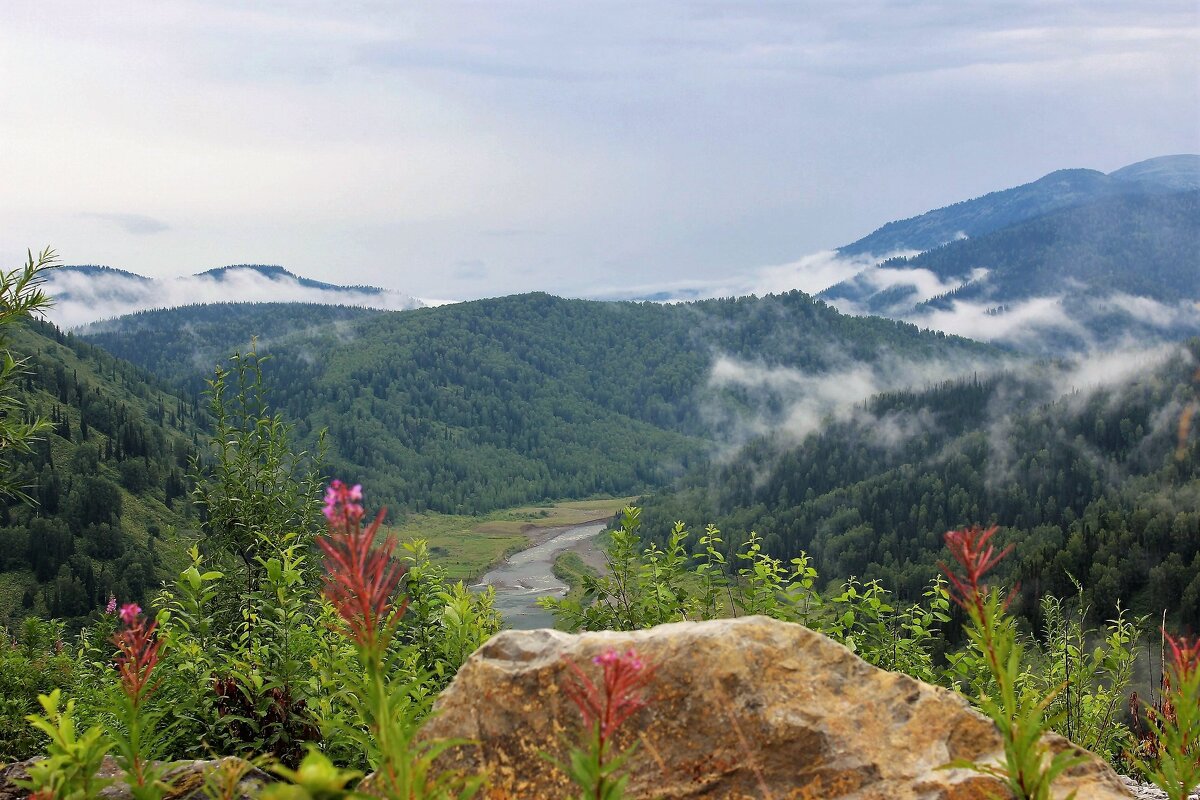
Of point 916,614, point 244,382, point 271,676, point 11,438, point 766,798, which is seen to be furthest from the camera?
point 244,382

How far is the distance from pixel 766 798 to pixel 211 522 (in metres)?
10.7

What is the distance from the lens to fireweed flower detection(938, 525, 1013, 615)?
15.3 ft

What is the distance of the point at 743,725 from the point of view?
7.03 m

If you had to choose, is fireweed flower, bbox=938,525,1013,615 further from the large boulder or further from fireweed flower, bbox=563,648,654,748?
the large boulder

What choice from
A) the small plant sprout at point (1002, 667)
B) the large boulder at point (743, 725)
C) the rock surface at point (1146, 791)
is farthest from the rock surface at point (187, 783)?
the rock surface at point (1146, 791)

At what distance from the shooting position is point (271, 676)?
946cm

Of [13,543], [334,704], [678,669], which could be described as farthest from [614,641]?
[13,543]

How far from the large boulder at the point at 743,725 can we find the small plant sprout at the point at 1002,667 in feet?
4.92

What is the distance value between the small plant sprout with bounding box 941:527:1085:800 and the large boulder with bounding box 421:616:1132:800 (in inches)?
59.0

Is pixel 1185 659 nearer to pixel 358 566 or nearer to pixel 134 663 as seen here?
pixel 358 566

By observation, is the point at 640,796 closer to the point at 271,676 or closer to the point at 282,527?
the point at 271,676

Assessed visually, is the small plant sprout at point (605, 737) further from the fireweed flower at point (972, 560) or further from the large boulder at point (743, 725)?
the large boulder at point (743, 725)

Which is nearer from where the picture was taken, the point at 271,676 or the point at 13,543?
the point at 271,676

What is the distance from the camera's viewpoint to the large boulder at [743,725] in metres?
6.68
